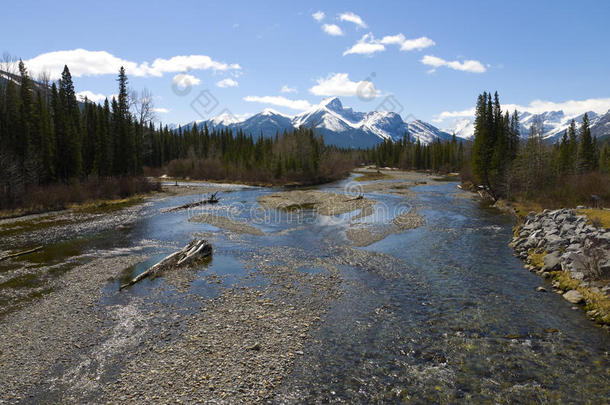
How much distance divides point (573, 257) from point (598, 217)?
11.6 m

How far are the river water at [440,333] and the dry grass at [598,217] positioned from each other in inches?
267

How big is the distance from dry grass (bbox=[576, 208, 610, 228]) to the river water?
6.78m

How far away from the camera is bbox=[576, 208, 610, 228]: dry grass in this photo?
25.9 metres

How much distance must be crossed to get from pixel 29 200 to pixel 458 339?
175ft

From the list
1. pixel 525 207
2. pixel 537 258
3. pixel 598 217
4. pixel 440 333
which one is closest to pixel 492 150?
pixel 525 207

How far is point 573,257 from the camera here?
796 inches

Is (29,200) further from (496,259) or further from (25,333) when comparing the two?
(496,259)

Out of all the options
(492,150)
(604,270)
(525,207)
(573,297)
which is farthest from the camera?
(492,150)

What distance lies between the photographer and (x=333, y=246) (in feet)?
94.0

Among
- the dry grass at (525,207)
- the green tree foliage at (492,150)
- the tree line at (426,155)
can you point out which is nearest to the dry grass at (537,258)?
the dry grass at (525,207)

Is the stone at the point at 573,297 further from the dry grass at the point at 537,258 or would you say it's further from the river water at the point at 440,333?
the dry grass at the point at 537,258

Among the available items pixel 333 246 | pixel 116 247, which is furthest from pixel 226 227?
pixel 333 246

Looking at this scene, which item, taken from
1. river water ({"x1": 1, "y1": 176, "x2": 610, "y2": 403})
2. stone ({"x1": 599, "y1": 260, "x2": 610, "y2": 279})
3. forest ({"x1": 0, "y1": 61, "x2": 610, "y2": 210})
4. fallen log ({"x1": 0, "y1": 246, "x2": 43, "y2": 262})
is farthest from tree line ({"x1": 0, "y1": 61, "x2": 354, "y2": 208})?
→ stone ({"x1": 599, "y1": 260, "x2": 610, "y2": 279})

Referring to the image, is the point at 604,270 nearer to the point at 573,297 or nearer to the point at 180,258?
the point at 573,297
